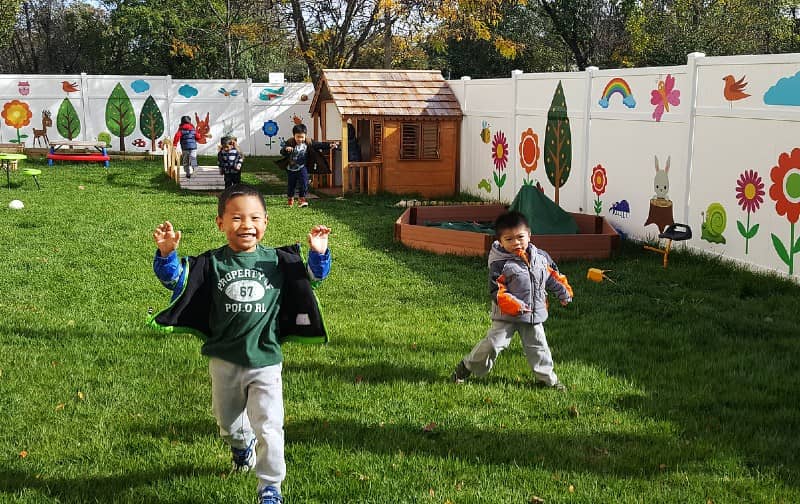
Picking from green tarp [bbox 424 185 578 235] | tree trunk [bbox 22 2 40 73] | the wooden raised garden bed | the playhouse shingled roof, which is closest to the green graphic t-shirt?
the wooden raised garden bed

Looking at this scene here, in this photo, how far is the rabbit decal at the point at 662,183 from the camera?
11750 millimetres

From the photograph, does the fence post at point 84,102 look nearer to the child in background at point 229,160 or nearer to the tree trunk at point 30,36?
the child in background at point 229,160

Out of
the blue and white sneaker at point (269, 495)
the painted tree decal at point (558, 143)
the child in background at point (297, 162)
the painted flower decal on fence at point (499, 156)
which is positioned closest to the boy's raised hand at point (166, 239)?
the blue and white sneaker at point (269, 495)

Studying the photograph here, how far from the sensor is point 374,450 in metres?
5.28

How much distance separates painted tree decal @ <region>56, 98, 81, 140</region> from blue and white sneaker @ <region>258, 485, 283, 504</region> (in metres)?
27.5

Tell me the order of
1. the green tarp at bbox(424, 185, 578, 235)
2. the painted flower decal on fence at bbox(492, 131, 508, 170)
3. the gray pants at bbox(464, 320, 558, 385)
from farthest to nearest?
the painted flower decal on fence at bbox(492, 131, 508, 170), the green tarp at bbox(424, 185, 578, 235), the gray pants at bbox(464, 320, 558, 385)

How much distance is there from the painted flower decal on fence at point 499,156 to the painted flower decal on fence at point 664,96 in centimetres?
502

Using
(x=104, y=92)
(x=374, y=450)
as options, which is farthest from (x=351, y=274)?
(x=104, y=92)

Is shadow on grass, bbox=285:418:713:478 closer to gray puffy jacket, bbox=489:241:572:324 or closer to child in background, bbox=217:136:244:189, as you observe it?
gray puffy jacket, bbox=489:241:572:324

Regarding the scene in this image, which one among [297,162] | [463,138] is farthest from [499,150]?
[297,162]

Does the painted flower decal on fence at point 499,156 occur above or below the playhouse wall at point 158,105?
below

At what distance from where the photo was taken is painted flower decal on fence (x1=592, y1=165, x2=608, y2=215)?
13414mm

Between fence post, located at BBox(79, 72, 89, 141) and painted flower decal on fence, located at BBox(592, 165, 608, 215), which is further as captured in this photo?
fence post, located at BBox(79, 72, 89, 141)

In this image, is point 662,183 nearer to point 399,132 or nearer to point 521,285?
point 521,285
